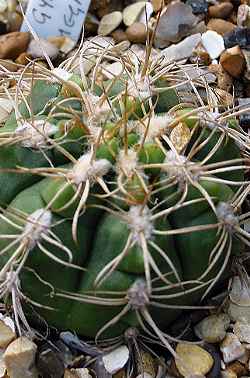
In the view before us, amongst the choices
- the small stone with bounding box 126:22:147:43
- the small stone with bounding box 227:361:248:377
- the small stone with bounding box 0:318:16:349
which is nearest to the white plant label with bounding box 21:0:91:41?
the small stone with bounding box 126:22:147:43

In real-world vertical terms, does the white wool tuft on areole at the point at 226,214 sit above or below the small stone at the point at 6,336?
above

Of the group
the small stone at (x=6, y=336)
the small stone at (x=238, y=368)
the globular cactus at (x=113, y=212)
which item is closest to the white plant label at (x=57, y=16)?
the globular cactus at (x=113, y=212)

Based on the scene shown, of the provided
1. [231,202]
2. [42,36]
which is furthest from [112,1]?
[231,202]

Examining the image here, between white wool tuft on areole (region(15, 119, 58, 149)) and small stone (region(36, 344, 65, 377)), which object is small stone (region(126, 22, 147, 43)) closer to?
white wool tuft on areole (region(15, 119, 58, 149))

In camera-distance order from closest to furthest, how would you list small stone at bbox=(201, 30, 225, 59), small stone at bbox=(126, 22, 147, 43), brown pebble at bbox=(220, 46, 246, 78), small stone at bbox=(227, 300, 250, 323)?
small stone at bbox=(227, 300, 250, 323), brown pebble at bbox=(220, 46, 246, 78), small stone at bbox=(201, 30, 225, 59), small stone at bbox=(126, 22, 147, 43)

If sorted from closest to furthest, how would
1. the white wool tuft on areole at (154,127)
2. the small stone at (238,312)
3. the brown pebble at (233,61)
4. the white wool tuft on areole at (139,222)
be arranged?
1. the white wool tuft on areole at (139,222)
2. the white wool tuft on areole at (154,127)
3. the small stone at (238,312)
4. the brown pebble at (233,61)

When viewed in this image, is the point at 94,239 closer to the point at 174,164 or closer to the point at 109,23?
the point at 174,164

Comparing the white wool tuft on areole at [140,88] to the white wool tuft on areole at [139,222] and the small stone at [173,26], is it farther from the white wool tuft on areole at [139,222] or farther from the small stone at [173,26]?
the small stone at [173,26]
